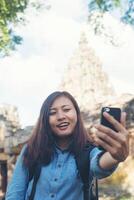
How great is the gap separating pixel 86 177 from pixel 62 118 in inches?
15.3

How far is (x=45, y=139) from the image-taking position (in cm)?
279

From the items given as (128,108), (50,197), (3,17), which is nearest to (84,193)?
(50,197)

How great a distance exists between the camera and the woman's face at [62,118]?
278 centimetres

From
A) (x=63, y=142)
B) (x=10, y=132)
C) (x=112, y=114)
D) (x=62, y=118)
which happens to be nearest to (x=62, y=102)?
(x=62, y=118)

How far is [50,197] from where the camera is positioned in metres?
2.64

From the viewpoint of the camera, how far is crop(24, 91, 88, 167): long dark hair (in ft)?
8.99

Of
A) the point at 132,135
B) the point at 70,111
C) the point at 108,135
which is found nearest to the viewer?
the point at 108,135

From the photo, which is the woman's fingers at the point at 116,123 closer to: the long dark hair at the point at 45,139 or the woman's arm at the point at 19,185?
the long dark hair at the point at 45,139

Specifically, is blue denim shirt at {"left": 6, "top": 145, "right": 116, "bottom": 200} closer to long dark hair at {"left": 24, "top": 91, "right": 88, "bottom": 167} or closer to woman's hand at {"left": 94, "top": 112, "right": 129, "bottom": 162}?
long dark hair at {"left": 24, "top": 91, "right": 88, "bottom": 167}

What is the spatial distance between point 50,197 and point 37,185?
0.11 metres

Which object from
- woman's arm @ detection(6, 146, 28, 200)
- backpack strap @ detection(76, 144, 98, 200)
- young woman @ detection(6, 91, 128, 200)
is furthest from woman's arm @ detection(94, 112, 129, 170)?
woman's arm @ detection(6, 146, 28, 200)

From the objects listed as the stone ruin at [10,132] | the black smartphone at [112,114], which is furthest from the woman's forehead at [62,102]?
the stone ruin at [10,132]

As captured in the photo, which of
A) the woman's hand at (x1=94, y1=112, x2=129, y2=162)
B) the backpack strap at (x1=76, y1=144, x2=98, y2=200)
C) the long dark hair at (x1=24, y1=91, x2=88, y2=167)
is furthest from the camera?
the long dark hair at (x1=24, y1=91, x2=88, y2=167)

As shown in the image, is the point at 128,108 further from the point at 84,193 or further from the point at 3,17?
the point at 84,193
